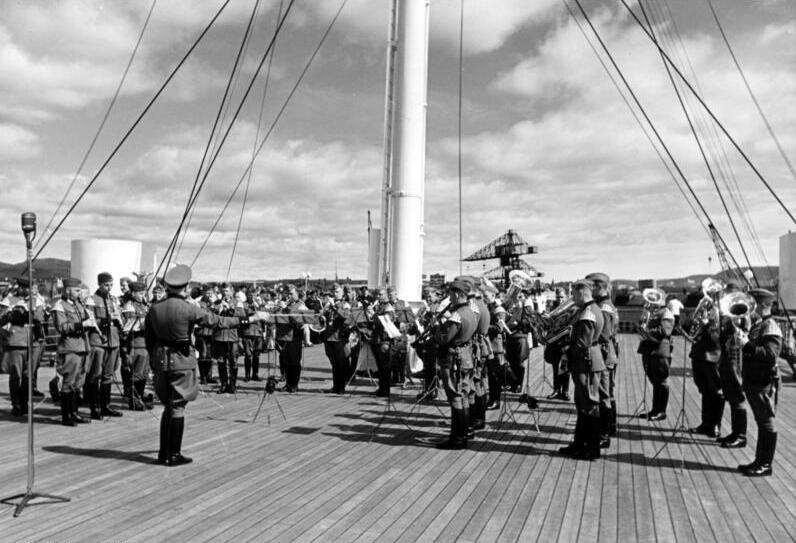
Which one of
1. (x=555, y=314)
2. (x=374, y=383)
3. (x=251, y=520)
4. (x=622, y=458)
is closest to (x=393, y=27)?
(x=374, y=383)

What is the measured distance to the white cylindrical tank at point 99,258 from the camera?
1992cm

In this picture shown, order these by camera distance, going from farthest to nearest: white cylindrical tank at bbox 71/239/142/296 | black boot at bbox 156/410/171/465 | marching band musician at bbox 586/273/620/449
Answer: white cylindrical tank at bbox 71/239/142/296
marching band musician at bbox 586/273/620/449
black boot at bbox 156/410/171/465

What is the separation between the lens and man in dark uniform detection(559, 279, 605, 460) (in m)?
6.71

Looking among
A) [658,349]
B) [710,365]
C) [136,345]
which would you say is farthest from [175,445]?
[710,365]

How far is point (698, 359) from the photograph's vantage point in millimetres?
8117

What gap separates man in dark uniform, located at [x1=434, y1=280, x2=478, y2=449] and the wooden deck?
0.99 ft

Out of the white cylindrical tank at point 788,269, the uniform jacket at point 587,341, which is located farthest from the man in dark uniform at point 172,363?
the white cylindrical tank at point 788,269

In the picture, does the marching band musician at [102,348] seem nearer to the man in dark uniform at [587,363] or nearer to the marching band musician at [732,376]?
the man in dark uniform at [587,363]

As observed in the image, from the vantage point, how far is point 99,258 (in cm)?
1994

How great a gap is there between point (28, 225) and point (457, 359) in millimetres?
4771

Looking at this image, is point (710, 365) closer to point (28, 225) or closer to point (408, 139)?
point (28, 225)

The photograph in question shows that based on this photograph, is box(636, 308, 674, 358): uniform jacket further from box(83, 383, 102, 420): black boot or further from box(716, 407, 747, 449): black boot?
box(83, 383, 102, 420): black boot

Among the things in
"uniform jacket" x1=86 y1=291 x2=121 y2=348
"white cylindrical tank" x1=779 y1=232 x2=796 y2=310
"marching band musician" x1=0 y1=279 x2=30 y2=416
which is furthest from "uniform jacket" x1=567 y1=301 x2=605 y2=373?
"white cylindrical tank" x1=779 y1=232 x2=796 y2=310

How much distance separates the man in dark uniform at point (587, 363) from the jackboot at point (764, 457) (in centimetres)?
158
